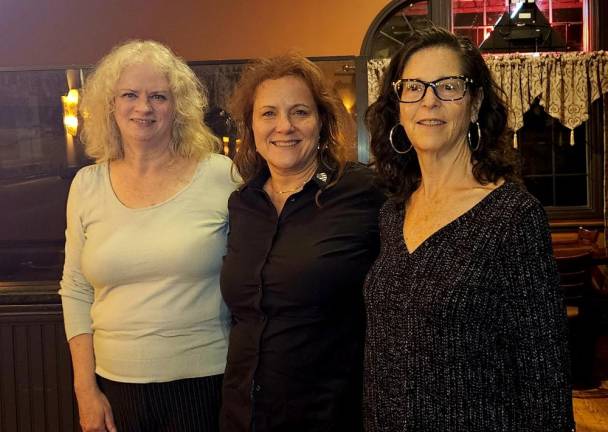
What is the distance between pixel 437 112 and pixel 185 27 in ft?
11.0

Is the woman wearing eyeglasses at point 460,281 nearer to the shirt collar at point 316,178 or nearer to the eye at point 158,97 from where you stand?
the shirt collar at point 316,178

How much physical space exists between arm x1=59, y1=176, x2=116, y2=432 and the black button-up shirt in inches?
18.7

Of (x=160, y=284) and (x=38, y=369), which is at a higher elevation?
(x=160, y=284)

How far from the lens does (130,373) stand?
6.31 feet

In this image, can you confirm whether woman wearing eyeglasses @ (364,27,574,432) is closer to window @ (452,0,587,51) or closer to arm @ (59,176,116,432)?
arm @ (59,176,116,432)

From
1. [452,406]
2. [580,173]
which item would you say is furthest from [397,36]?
[452,406]

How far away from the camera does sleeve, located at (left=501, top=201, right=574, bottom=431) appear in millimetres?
1279

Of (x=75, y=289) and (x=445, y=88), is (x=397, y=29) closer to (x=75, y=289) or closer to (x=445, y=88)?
(x=75, y=289)

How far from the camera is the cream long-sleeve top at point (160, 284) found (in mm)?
1897

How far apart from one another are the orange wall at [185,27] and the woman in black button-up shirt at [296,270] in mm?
2593

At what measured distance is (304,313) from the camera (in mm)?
1720

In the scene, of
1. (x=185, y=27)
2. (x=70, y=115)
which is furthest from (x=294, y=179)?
(x=185, y=27)

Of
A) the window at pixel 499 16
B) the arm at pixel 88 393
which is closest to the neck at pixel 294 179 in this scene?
the arm at pixel 88 393

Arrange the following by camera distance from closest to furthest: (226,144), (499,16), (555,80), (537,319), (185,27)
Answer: (537,319), (226,144), (185,27), (555,80), (499,16)
